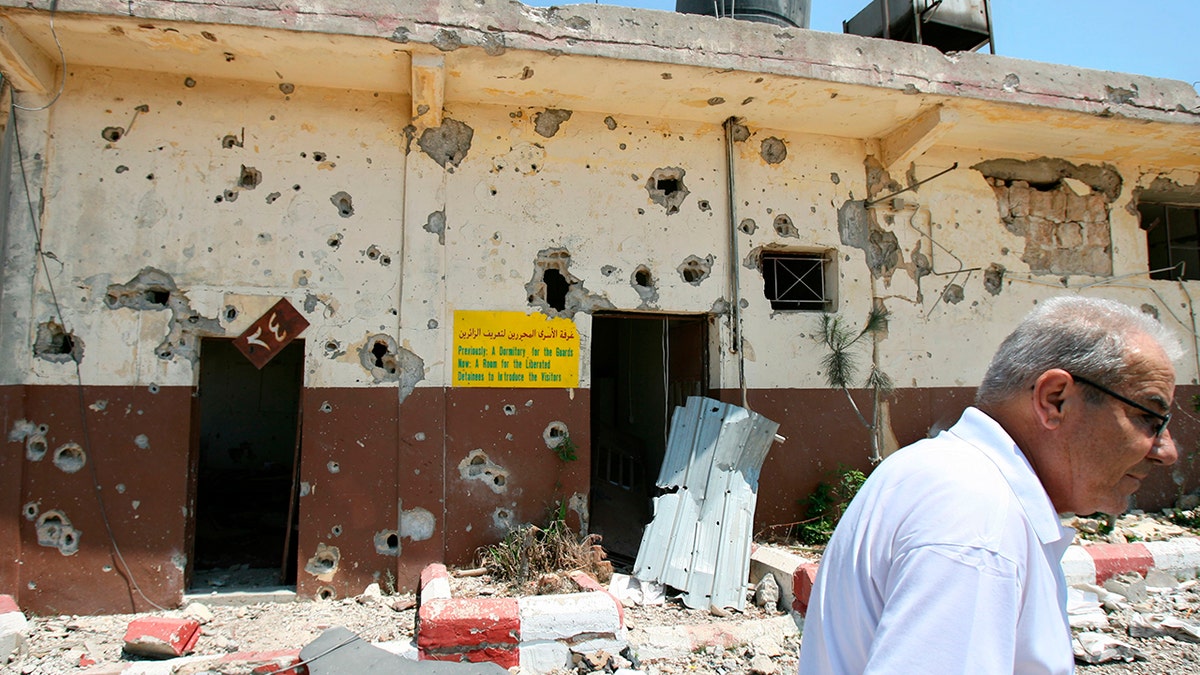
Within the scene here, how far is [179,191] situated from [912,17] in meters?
7.04

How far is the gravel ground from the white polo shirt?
329 centimetres

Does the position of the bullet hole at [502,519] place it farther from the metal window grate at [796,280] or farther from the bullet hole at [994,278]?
the bullet hole at [994,278]

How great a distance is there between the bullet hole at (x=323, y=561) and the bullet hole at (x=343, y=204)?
2585mm

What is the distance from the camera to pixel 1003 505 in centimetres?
113

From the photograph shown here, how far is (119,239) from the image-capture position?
5328 millimetres

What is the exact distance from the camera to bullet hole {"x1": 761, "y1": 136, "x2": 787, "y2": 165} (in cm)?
650

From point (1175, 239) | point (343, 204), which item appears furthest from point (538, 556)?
point (1175, 239)

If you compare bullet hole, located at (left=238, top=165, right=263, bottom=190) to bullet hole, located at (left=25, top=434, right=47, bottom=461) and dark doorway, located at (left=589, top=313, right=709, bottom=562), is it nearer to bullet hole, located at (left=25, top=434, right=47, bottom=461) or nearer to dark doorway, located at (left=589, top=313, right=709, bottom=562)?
bullet hole, located at (left=25, top=434, right=47, bottom=461)

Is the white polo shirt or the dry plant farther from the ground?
the white polo shirt

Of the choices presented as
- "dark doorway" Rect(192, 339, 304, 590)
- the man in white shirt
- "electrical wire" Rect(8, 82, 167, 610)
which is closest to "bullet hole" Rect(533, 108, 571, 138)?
"dark doorway" Rect(192, 339, 304, 590)

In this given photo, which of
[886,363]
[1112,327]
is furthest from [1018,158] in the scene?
[1112,327]

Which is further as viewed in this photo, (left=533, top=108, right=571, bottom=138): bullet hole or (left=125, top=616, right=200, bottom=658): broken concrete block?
(left=533, top=108, right=571, bottom=138): bullet hole

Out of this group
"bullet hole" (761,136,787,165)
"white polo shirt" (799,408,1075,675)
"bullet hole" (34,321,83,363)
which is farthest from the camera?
"bullet hole" (761,136,787,165)

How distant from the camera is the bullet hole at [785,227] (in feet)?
21.1
